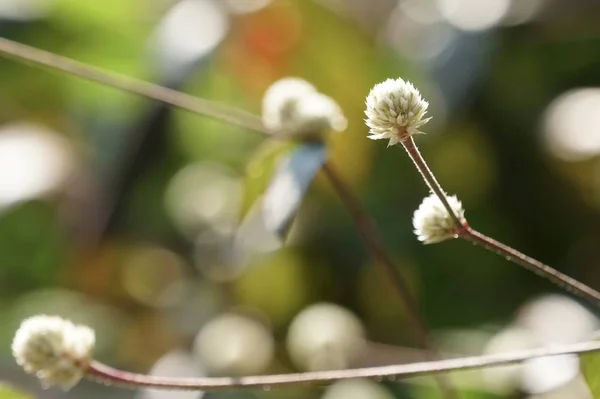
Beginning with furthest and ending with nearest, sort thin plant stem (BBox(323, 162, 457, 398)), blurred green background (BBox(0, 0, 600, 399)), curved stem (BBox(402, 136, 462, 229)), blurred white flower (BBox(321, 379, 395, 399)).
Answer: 1. blurred green background (BBox(0, 0, 600, 399))
2. blurred white flower (BBox(321, 379, 395, 399))
3. thin plant stem (BBox(323, 162, 457, 398))
4. curved stem (BBox(402, 136, 462, 229))

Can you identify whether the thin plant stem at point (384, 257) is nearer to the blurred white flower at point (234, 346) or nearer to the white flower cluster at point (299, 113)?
the white flower cluster at point (299, 113)

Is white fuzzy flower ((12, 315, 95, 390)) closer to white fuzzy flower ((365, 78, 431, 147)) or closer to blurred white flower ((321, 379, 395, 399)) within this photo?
white fuzzy flower ((365, 78, 431, 147))

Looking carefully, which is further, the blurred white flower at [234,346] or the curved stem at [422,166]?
the blurred white flower at [234,346]

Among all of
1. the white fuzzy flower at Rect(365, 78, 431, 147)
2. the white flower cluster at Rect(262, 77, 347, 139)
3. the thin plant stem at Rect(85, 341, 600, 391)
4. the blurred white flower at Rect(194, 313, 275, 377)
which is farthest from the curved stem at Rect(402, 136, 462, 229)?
the blurred white flower at Rect(194, 313, 275, 377)

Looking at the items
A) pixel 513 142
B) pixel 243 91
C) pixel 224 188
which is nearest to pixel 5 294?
pixel 224 188

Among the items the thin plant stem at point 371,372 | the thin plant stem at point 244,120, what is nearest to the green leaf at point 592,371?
the thin plant stem at point 371,372

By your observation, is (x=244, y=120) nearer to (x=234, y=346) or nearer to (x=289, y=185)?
(x=289, y=185)
